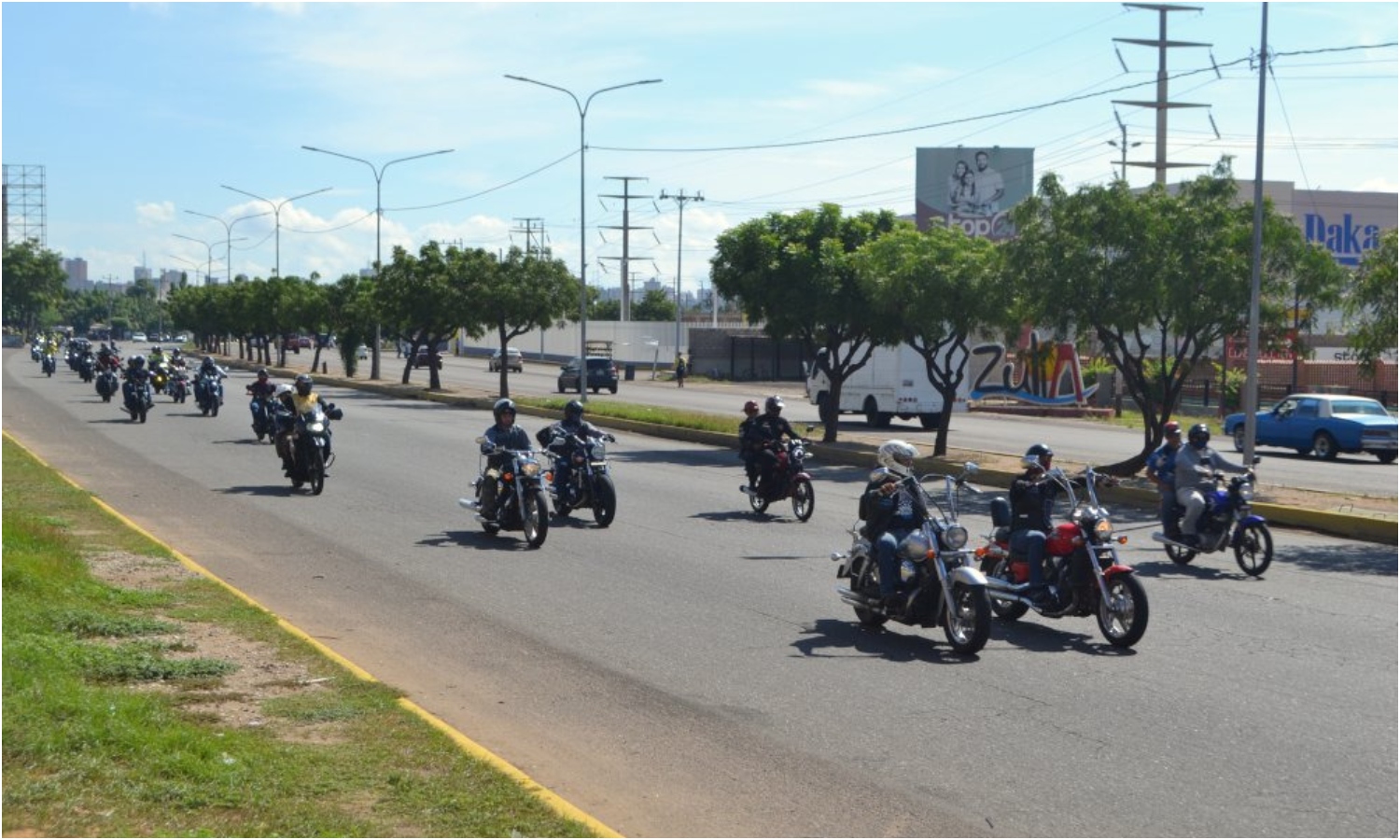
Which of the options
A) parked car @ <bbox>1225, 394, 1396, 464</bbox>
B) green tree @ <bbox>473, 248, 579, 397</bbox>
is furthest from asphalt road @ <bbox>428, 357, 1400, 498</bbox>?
green tree @ <bbox>473, 248, 579, 397</bbox>

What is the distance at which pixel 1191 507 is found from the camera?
1600 cm

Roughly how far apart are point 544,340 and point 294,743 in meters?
116

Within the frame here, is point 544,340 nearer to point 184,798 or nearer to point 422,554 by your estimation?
point 422,554

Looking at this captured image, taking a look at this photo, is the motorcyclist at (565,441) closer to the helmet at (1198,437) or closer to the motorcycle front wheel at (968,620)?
the helmet at (1198,437)

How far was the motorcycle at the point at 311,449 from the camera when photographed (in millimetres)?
21312

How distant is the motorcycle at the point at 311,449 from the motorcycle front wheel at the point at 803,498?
630 centimetres

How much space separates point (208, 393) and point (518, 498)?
80.5 ft

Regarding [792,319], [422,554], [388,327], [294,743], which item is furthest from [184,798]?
[388,327]

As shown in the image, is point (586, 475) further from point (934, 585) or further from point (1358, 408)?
point (1358, 408)

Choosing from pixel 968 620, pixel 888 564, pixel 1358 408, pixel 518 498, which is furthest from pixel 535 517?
pixel 1358 408

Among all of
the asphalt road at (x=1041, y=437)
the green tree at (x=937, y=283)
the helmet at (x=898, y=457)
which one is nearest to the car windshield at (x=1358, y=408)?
the asphalt road at (x=1041, y=437)

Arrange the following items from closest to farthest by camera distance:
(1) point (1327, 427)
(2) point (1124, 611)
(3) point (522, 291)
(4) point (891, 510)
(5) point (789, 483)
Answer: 1. (2) point (1124, 611)
2. (4) point (891, 510)
3. (5) point (789, 483)
4. (1) point (1327, 427)
5. (3) point (522, 291)

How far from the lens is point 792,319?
33.4m

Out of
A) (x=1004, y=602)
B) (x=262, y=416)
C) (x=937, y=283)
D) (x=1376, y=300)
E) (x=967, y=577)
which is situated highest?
(x=937, y=283)
